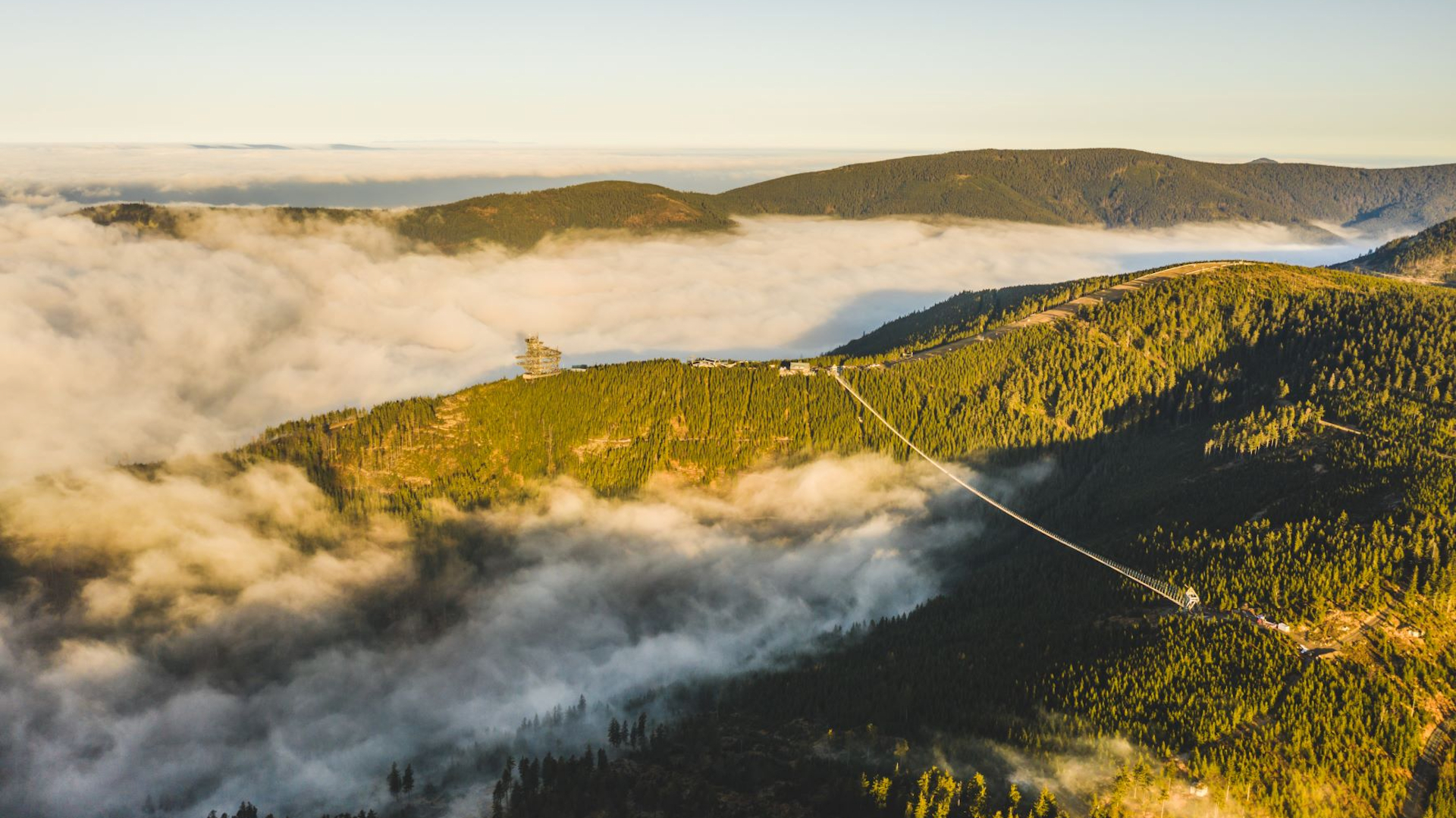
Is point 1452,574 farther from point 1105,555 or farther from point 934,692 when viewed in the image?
point 934,692

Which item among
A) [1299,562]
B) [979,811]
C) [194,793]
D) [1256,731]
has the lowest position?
[194,793]

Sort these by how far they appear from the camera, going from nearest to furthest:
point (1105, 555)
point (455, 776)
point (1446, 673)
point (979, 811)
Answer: point (979, 811)
point (1446, 673)
point (455, 776)
point (1105, 555)

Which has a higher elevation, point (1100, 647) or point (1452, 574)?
point (1452, 574)

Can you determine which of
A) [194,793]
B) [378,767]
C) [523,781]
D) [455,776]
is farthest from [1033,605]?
[194,793]

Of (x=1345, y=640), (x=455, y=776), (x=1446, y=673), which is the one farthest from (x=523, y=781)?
(x=1446, y=673)

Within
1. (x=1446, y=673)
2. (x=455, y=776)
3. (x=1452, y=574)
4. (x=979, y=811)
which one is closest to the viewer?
(x=979, y=811)

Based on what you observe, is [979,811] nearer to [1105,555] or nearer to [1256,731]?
[1256,731]

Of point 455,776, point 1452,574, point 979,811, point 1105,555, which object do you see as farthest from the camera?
point 1105,555

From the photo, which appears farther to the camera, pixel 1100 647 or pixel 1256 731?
pixel 1100 647

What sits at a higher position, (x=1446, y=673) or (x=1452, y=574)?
(x=1452, y=574)
